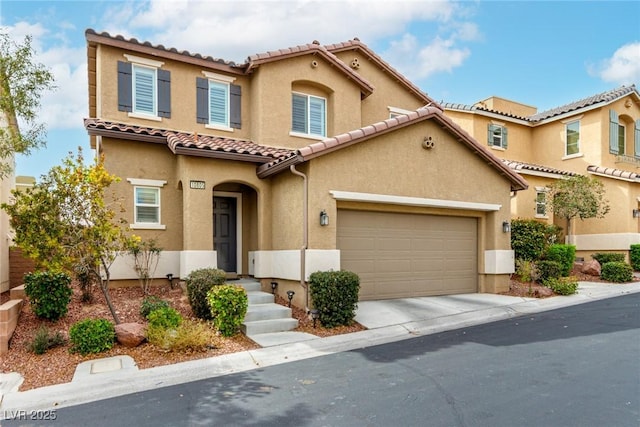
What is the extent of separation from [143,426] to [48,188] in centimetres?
540

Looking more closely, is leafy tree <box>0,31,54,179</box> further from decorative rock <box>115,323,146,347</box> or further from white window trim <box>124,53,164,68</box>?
white window trim <box>124,53,164,68</box>

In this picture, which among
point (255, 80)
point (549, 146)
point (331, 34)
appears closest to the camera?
point (255, 80)

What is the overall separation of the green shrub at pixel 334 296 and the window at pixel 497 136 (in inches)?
609

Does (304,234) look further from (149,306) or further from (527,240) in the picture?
(527,240)

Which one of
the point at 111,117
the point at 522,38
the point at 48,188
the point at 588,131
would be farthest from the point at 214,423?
the point at 588,131

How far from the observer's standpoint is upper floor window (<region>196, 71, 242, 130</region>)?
13617mm

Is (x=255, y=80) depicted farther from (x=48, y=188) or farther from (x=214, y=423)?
(x=214, y=423)

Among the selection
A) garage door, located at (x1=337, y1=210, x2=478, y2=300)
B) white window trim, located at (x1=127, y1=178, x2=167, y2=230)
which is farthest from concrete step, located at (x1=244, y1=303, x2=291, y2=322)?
white window trim, located at (x1=127, y1=178, x2=167, y2=230)

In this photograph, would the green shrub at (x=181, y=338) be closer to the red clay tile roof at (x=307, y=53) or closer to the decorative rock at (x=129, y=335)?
the decorative rock at (x=129, y=335)

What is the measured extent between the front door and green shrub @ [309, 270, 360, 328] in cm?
410

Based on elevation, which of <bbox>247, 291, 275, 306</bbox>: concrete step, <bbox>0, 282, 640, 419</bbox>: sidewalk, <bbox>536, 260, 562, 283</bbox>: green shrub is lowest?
<bbox>0, 282, 640, 419</bbox>: sidewalk

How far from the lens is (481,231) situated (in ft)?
45.2

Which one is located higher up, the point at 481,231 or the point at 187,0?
the point at 187,0

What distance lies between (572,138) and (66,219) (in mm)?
23592
